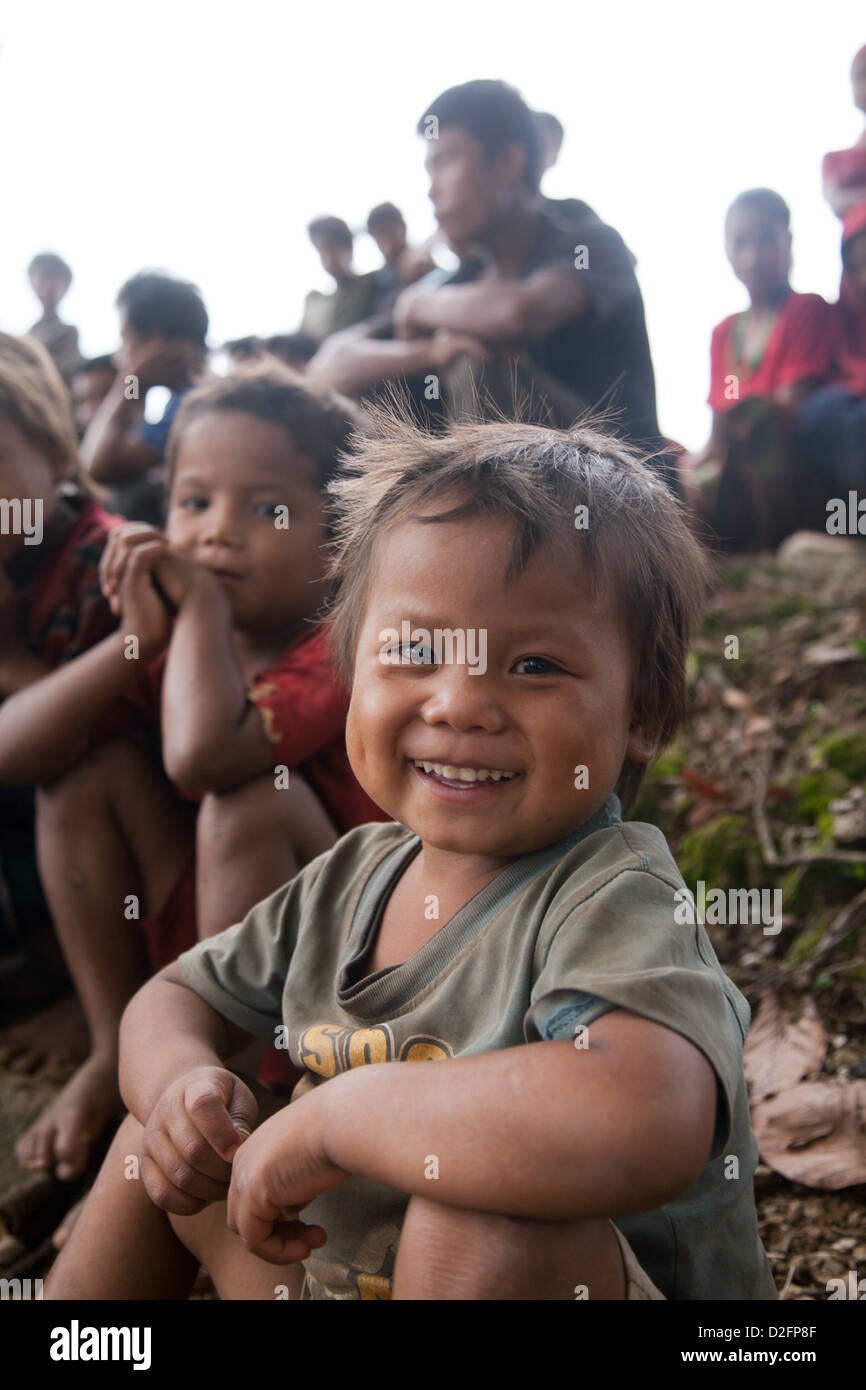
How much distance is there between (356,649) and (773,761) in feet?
6.18

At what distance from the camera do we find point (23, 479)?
238 cm

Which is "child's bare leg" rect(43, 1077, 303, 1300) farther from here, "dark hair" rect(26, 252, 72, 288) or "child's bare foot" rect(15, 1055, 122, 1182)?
"dark hair" rect(26, 252, 72, 288)

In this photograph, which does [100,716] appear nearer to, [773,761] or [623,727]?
[623,727]

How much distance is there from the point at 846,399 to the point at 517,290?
2.02m

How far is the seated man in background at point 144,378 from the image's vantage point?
11.7ft

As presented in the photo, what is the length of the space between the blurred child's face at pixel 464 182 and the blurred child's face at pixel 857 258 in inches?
78.0

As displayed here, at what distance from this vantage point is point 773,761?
2.96m

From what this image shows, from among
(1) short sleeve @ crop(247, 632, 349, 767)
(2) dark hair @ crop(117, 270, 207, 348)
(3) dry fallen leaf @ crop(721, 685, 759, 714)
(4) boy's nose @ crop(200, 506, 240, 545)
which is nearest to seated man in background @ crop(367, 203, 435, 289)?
(2) dark hair @ crop(117, 270, 207, 348)

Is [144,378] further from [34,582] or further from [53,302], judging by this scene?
[53,302]

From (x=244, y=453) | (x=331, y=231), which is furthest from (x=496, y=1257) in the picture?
(x=331, y=231)

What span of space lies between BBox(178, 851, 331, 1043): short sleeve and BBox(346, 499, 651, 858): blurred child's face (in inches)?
11.2

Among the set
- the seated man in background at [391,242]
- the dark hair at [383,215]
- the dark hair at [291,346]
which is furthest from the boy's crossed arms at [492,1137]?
the dark hair at [383,215]

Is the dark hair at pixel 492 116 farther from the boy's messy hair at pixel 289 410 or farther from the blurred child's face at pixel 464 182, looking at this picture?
the boy's messy hair at pixel 289 410

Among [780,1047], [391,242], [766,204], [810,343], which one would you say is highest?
[391,242]
